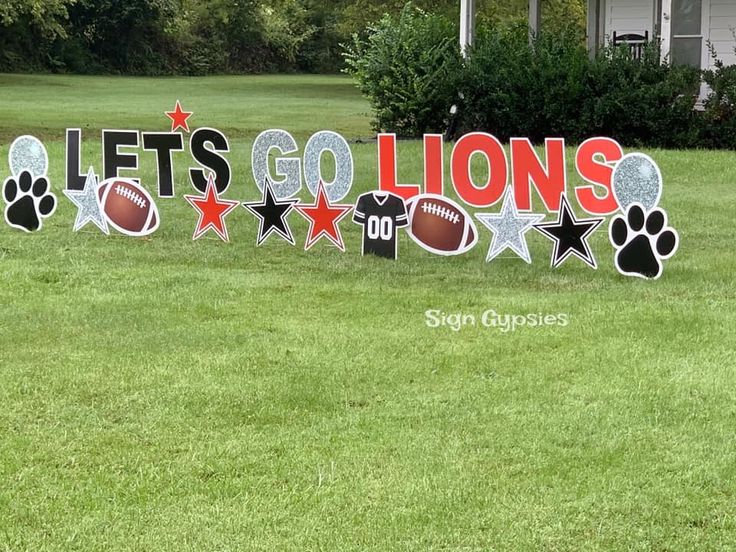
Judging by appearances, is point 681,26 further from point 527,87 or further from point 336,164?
point 336,164

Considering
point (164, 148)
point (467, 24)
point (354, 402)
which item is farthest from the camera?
point (467, 24)

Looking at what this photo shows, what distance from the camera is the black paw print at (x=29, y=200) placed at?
32.7 ft

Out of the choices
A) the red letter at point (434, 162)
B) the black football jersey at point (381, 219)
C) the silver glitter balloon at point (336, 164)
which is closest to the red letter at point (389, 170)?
the black football jersey at point (381, 219)

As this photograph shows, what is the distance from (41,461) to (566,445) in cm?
225

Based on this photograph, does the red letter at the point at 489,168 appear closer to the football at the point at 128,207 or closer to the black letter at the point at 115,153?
the football at the point at 128,207

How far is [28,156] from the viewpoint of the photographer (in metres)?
9.70

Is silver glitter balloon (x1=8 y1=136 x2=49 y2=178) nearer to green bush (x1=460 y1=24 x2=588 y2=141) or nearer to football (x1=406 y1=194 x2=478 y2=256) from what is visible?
football (x1=406 y1=194 x2=478 y2=256)

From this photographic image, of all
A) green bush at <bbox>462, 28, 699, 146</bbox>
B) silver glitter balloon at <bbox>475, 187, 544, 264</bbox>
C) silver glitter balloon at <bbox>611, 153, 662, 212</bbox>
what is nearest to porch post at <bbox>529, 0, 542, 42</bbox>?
green bush at <bbox>462, 28, 699, 146</bbox>

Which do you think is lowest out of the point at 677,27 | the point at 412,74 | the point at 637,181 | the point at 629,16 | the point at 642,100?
the point at 637,181

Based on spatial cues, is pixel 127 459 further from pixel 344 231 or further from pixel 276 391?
pixel 344 231

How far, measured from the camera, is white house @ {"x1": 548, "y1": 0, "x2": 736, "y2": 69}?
17938 millimetres

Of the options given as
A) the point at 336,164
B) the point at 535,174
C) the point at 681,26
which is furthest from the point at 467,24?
the point at 535,174

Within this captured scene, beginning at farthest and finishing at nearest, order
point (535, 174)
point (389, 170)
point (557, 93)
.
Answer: point (557, 93) → point (389, 170) → point (535, 174)

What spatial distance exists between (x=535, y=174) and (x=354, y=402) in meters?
3.55
